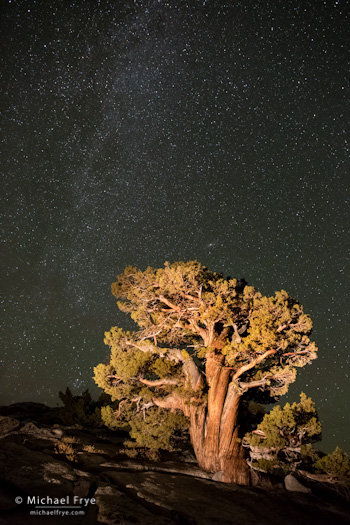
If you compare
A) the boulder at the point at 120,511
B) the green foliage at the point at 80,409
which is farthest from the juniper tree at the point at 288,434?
the green foliage at the point at 80,409

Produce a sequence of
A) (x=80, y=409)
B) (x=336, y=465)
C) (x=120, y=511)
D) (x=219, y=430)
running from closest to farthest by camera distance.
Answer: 1. (x=120, y=511)
2. (x=336, y=465)
3. (x=219, y=430)
4. (x=80, y=409)

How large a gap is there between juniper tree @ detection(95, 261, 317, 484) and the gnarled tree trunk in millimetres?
37

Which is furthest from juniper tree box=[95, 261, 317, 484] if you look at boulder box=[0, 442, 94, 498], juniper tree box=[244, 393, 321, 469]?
boulder box=[0, 442, 94, 498]

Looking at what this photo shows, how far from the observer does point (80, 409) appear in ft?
74.0

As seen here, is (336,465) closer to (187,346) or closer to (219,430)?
(219,430)

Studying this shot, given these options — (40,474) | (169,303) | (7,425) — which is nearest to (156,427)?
(169,303)

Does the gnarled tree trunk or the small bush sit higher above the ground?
the gnarled tree trunk

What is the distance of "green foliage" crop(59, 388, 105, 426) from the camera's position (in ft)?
69.5

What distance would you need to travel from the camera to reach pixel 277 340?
1331 centimetres

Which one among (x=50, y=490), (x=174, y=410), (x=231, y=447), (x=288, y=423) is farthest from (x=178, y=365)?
(x=50, y=490)

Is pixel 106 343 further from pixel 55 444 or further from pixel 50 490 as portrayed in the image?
pixel 50 490

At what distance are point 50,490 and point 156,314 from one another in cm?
817

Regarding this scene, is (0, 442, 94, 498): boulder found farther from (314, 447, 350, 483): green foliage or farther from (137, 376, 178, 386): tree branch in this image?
(314, 447, 350, 483): green foliage

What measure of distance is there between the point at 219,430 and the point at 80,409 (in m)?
12.3
